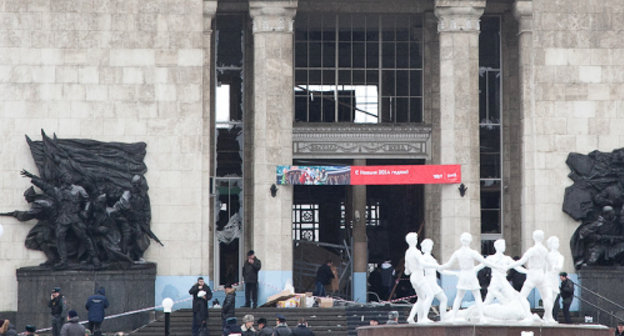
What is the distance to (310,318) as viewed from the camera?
3584 centimetres

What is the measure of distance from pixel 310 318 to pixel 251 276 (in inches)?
98.6

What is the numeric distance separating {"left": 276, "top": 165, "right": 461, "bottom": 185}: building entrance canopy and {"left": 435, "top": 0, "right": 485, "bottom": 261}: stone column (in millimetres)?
312

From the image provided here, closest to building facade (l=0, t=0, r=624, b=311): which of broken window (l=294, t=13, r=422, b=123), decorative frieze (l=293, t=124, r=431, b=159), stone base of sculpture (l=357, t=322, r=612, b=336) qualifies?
decorative frieze (l=293, t=124, r=431, b=159)

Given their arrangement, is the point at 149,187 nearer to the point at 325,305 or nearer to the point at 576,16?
the point at 325,305

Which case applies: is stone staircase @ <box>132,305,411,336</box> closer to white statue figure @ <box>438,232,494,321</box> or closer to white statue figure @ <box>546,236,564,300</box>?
white statue figure @ <box>438,232,494,321</box>

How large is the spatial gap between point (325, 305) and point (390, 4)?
10.3 m

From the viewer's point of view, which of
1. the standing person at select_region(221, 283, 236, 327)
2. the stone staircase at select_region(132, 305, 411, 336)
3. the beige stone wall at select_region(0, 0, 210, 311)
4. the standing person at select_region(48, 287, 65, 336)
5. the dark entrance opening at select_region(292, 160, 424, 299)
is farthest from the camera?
the dark entrance opening at select_region(292, 160, 424, 299)

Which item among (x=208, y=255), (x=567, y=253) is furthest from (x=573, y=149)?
(x=208, y=255)

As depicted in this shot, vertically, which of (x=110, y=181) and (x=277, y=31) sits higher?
(x=277, y=31)

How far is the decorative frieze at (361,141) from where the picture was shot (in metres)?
42.8

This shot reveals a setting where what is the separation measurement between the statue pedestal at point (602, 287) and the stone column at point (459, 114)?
10.8ft

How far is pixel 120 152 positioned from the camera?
38.7 meters

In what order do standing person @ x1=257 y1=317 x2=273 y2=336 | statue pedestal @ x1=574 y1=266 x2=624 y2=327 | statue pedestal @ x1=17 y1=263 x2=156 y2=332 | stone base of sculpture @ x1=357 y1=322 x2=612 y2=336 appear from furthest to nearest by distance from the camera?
1. statue pedestal @ x1=574 y1=266 x2=624 y2=327
2. statue pedestal @ x1=17 y1=263 x2=156 y2=332
3. standing person @ x1=257 y1=317 x2=273 y2=336
4. stone base of sculpture @ x1=357 y1=322 x2=612 y2=336

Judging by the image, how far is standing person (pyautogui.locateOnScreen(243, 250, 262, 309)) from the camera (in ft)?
123
